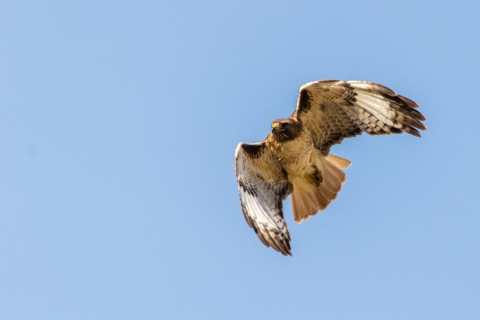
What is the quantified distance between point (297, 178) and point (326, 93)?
1514 millimetres

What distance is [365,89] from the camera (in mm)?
13102

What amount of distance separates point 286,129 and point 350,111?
1.08m

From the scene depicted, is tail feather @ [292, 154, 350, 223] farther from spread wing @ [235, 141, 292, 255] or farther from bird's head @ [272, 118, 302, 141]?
bird's head @ [272, 118, 302, 141]

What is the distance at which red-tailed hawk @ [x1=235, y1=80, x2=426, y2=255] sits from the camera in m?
13.1

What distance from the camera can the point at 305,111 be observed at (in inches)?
527

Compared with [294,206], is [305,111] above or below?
above

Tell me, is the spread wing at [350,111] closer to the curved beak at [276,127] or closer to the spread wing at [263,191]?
the curved beak at [276,127]

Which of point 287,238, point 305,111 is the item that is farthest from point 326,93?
point 287,238

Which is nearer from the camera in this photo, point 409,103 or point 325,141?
point 409,103

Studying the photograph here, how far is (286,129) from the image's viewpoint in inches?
514

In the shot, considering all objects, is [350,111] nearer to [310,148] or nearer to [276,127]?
[310,148]

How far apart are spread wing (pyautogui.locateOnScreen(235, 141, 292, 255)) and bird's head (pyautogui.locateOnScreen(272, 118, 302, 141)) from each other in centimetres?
42

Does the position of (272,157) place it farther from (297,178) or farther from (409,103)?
(409,103)

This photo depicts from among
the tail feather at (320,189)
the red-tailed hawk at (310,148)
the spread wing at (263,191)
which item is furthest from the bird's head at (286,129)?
the tail feather at (320,189)
